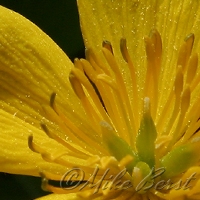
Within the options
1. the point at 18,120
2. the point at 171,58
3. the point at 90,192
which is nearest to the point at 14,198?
the point at 18,120

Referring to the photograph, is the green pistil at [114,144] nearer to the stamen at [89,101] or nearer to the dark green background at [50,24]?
the stamen at [89,101]

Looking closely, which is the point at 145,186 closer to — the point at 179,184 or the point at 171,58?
the point at 179,184

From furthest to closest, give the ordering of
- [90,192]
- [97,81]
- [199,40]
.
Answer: [199,40]
[97,81]
[90,192]

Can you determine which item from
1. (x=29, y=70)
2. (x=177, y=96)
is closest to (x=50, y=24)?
(x=29, y=70)

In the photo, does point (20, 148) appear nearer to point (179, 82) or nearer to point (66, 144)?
point (66, 144)

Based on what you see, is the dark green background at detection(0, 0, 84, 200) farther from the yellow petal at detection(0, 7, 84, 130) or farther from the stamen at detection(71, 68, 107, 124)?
the stamen at detection(71, 68, 107, 124)

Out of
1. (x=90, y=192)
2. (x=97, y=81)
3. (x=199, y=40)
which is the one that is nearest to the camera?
(x=90, y=192)

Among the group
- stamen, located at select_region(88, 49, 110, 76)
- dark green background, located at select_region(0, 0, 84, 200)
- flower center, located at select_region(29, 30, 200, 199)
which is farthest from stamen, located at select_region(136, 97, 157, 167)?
dark green background, located at select_region(0, 0, 84, 200)
